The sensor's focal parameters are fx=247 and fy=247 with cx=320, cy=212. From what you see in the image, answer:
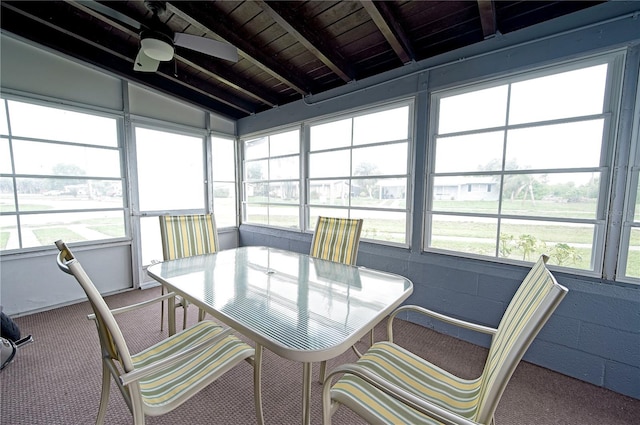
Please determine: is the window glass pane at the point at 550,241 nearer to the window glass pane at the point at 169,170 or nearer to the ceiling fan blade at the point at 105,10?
the ceiling fan blade at the point at 105,10

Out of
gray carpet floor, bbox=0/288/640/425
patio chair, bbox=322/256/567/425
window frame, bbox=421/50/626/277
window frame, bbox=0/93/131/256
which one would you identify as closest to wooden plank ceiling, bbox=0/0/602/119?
window frame, bbox=421/50/626/277

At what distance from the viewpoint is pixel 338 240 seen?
7.24 ft

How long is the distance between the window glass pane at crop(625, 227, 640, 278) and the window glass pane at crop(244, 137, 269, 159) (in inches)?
161

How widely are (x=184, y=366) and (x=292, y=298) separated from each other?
61 centimetres

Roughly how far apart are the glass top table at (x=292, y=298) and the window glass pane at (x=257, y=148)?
8.52ft

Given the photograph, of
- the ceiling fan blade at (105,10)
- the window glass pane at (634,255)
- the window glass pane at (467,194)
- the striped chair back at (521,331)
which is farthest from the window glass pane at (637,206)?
the ceiling fan blade at (105,10)

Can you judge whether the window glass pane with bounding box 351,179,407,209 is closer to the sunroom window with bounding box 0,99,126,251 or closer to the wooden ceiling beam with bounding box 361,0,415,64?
the wooden ceiling beam with bounding box 361,0,415,64

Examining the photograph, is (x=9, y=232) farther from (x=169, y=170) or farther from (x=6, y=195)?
(x=169, y=170)

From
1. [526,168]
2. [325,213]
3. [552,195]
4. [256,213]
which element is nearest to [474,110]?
[526,168]

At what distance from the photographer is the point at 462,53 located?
2.22m

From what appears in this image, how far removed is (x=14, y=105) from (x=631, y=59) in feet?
17.6

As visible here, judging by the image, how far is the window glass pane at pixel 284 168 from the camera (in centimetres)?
378

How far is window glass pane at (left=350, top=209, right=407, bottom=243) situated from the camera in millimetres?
2756

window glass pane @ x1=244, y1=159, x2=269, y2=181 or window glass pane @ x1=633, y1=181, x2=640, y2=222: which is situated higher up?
window glass pane @ x1=244, y1=159, x2=269, y2=181
